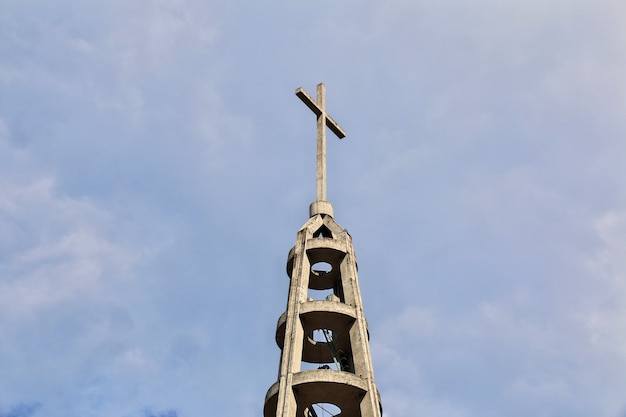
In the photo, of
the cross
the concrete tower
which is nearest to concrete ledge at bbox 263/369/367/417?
the concrete tower

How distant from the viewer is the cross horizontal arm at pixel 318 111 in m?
41.7

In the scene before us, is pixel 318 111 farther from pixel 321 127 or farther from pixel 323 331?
pixel 323 331

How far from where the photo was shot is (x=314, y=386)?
28.5m

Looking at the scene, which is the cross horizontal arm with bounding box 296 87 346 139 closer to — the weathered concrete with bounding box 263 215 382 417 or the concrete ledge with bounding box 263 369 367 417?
the weathered concrete with bounding box 263 215 382 417

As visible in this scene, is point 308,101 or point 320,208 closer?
point 320,208

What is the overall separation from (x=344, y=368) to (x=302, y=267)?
16.8ft

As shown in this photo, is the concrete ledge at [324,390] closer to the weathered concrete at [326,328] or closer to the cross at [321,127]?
the weathered concrete at [326,328]

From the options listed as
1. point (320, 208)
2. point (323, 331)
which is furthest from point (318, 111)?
point (323, 331)

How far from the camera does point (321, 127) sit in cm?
4159

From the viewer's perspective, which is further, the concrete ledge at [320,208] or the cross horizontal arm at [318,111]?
the cross horizontal arm at [318,111]

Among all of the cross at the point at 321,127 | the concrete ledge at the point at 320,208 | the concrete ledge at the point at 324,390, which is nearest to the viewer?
the concrete ledge at the point at 324,390

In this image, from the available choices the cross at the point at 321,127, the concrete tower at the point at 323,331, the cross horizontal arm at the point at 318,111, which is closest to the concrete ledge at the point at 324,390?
the concrete tower at the point at 323,331

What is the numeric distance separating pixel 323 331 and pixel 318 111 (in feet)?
47.8

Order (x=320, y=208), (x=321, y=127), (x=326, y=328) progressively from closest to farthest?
(x=326, y=328), (x=320, y=208), (x=321, y=127)
